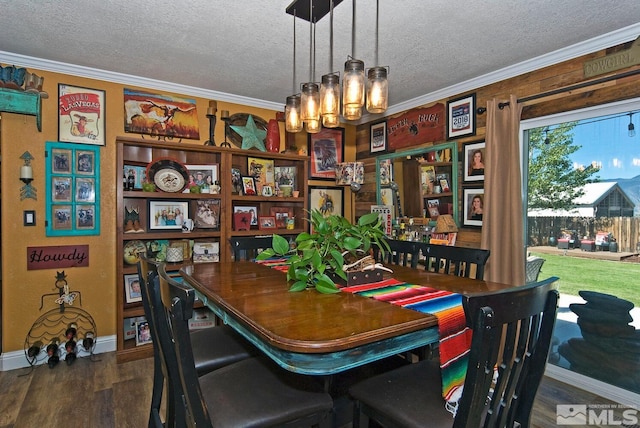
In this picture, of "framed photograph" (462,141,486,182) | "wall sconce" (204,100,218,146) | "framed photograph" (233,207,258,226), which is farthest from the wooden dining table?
"wall sconce" (204,100,218,146)

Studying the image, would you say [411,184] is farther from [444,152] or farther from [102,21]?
[102,21]

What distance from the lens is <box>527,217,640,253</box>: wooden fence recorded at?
2.35m

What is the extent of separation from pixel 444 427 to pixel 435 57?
2.49 m

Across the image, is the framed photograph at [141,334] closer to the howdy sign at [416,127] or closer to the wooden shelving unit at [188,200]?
the wooden shelving unit at [188,200]

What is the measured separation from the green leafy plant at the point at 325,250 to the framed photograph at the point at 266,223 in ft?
6.32

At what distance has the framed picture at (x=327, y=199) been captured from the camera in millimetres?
4277

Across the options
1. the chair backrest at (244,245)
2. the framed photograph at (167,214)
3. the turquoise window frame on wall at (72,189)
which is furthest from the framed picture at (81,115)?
the chair backrest at (244,245)

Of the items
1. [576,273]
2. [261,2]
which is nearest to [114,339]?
[261,2]

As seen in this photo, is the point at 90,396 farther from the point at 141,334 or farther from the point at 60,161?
the point at 60,161

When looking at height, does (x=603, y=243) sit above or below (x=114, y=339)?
above

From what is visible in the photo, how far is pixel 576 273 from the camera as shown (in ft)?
8.77

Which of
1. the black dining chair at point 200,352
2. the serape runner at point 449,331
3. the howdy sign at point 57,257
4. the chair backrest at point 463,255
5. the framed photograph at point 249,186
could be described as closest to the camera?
the serape runner at point 449,331

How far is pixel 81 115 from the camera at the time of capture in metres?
2.97

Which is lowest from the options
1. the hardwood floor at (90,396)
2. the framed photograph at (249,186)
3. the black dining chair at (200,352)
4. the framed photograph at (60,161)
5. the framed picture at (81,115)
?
the hardwood floor at (90,396)
